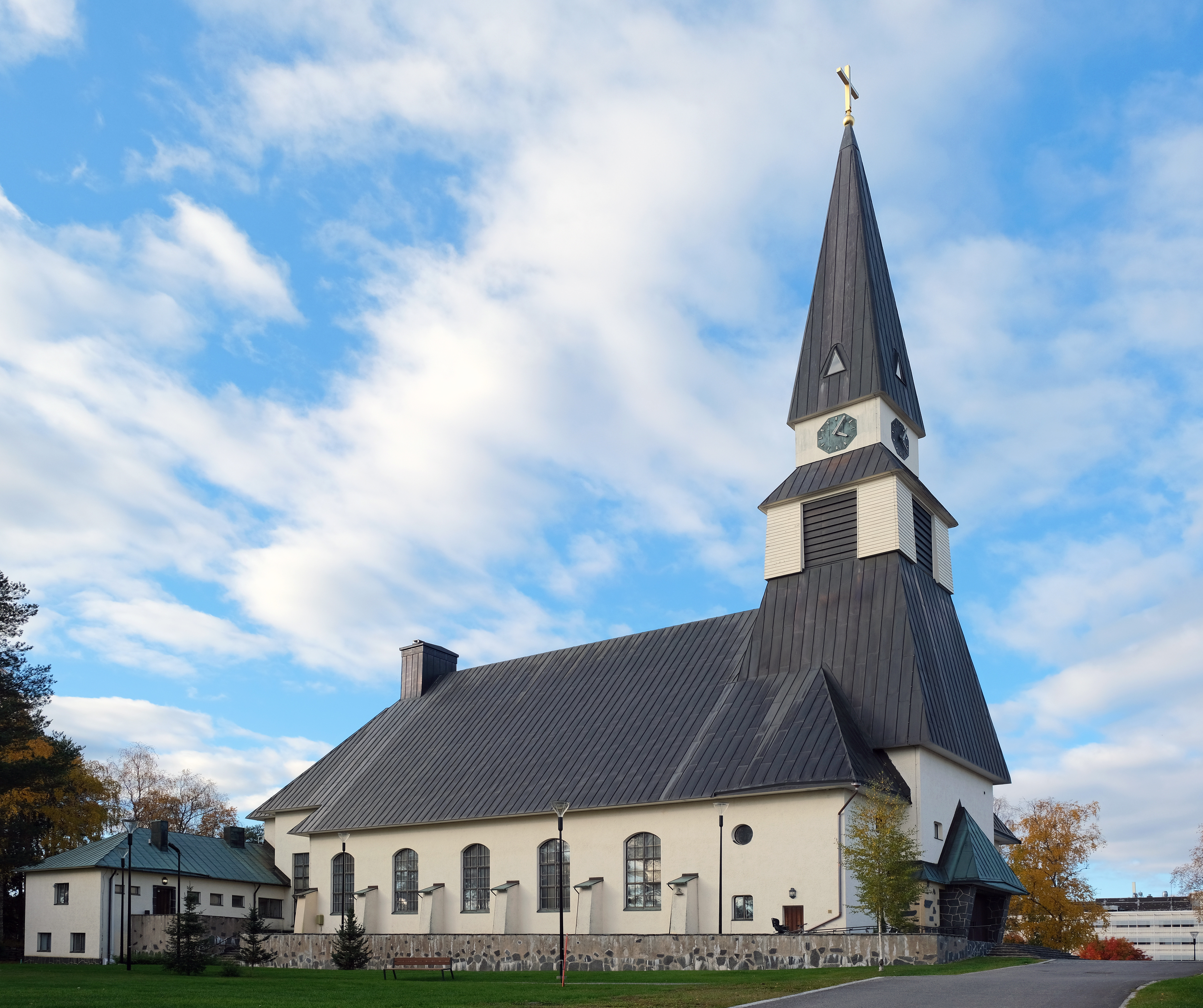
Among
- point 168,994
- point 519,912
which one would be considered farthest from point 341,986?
point 519,912

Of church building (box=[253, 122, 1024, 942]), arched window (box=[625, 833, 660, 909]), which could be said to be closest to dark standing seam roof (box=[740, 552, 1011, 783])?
church building (box=[253, 122, 1024, 942])

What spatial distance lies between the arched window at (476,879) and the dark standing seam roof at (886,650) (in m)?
10.7

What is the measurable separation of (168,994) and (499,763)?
66.6 feet

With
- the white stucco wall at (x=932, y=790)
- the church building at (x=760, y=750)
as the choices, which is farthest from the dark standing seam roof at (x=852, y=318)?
the white stucco wall at (x=932, y=790)

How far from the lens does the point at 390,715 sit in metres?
47.5

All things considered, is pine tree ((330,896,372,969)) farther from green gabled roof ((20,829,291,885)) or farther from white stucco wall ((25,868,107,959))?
green gabled roof ((20,829,291,885))

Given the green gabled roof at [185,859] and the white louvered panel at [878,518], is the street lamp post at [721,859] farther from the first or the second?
the green gabled roof at [185,859]

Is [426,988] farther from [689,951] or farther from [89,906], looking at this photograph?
[89,906]

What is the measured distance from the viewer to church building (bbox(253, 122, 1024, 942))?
29906 millimetres

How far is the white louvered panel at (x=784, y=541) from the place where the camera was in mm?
36188

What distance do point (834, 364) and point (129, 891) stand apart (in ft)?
96.6

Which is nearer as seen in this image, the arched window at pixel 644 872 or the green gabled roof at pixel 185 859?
the arched window at pixel 644 872

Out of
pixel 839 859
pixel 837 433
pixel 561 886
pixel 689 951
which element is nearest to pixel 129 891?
pixel 561 886

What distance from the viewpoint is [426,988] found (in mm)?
20562
